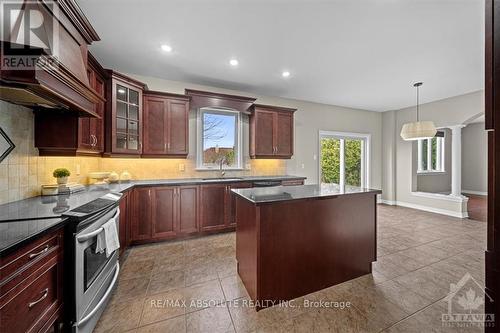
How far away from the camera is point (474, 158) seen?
287 inches

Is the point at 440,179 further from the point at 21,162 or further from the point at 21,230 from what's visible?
the point at 21,162

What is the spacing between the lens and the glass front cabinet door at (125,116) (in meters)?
3.02

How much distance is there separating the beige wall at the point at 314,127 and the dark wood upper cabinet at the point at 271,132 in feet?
1.58

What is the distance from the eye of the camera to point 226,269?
2541 mm

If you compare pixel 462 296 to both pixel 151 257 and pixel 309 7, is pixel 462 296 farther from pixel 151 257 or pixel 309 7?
pixel 151 257

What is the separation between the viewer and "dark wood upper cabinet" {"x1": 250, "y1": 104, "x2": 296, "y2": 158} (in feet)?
14.0

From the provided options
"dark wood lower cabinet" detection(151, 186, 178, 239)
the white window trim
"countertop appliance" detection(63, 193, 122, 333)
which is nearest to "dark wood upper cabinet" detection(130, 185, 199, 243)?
"dark wood lower cabinet" detection(151, 186, 178, 239)

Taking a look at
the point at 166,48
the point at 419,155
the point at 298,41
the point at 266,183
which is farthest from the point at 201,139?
the point at 419,155

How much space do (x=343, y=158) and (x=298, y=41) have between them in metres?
4.07

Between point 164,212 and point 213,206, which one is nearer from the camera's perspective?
point 164,212

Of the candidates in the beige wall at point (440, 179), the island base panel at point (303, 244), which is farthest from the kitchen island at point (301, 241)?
the beige wall at point (440, 179)

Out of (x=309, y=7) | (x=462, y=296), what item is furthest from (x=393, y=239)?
(x=309, y=7)

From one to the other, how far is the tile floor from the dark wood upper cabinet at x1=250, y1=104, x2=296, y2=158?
199 cm

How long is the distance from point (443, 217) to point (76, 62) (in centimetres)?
677
